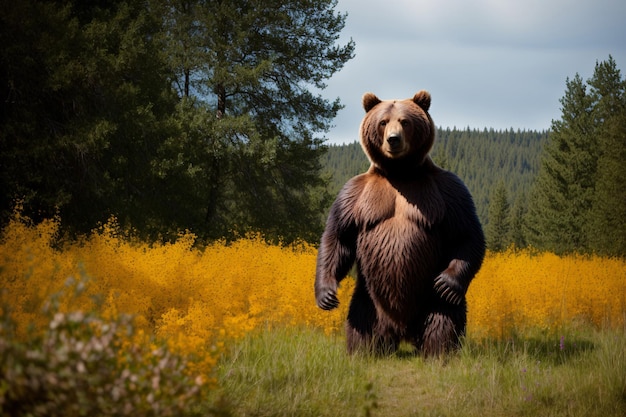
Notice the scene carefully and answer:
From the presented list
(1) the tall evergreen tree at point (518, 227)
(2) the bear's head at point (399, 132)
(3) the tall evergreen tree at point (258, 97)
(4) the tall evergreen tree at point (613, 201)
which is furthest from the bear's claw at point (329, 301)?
(1) the tall evergreen tree at point (518, 227)

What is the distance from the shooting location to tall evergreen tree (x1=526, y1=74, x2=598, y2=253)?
24547 mm

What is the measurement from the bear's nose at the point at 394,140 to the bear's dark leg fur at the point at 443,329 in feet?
4.49

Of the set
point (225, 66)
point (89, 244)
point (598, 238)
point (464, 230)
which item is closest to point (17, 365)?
point (464, 230)

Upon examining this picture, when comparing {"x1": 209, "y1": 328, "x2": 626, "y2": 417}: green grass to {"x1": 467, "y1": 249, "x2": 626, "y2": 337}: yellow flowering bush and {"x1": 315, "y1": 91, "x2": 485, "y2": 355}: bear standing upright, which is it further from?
{"x1": 467, "y1": 249, "x2": 626, "y2": 337}: yellow flowering bush

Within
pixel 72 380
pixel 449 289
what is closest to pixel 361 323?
pixel 449 289

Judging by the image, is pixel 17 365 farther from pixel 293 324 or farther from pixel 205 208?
pixel 205 208

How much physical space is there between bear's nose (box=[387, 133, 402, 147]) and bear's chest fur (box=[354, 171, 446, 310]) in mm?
433

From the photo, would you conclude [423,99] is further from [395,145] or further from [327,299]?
[327,299]

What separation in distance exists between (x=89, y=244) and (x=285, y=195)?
763cm

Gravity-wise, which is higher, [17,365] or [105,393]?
[17,365]

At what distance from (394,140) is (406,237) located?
770mm

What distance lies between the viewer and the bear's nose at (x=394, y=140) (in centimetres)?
404

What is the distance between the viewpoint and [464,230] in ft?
14.3

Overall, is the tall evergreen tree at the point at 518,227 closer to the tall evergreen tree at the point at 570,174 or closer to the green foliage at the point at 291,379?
the tall evergreen tree at the point at 570,174
